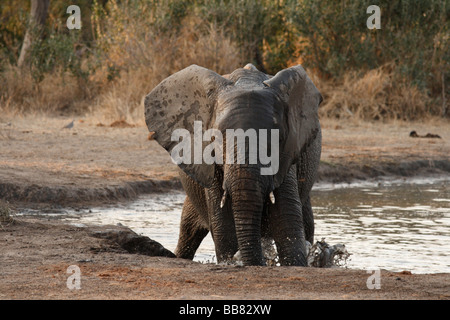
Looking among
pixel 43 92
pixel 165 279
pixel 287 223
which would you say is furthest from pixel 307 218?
pixel 43 92

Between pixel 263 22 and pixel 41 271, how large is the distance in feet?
45.6

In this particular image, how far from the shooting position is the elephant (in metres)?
5.48

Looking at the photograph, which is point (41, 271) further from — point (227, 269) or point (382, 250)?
point (382, 250)

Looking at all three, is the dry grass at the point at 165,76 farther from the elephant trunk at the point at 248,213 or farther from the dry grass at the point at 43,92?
the elephant trunk at the point at 248,213

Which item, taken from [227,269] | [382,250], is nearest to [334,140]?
[382,250]

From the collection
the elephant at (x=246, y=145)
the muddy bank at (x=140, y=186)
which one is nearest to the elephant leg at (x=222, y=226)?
the elephant at (x=246, y=145)

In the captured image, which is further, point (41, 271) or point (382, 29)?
point (382, 29)

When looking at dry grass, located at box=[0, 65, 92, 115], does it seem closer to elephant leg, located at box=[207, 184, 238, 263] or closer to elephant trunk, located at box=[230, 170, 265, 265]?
elephant leg, located at box=[207, 184, 238, 263]

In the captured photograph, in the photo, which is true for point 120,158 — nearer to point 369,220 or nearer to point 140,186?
point 140,186

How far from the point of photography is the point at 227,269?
5480mm

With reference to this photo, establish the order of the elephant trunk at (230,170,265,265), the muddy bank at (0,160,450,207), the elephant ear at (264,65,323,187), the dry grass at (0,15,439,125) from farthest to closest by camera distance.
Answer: the dry grass at (0,15,439,125), the muddy bank at (0,160,450,207), the elephant ear at (264,65,323,187), the elephant trunk at (230,170,265,265)

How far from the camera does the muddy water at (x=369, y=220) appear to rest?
730 cm

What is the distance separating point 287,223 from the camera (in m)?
5.93

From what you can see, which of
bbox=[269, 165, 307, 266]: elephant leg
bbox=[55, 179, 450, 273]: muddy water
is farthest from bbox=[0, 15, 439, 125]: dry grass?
bbox=[269, 165, 307, 266]: elephant leg
